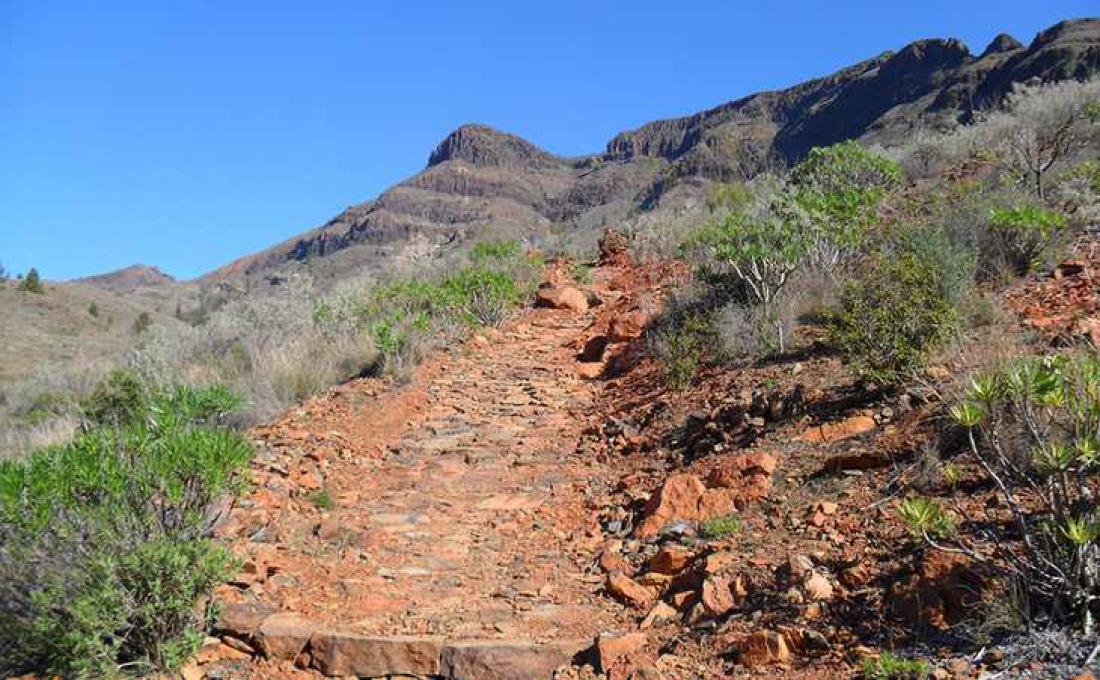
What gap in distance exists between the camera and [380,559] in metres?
4.99

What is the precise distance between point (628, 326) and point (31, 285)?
3286 cm

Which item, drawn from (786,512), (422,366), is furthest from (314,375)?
(786,512)

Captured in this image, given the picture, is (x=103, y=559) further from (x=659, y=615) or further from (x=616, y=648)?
(x=659, y=615)

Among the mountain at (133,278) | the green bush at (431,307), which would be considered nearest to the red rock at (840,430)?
the green bush at (431,307)

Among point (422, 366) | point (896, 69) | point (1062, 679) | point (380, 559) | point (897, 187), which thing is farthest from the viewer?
point (896, 69)

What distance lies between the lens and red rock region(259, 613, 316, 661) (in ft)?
12.7

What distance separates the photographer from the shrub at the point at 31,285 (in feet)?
109

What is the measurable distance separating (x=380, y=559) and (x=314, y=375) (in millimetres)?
4027

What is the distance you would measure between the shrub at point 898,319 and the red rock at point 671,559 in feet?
6.19

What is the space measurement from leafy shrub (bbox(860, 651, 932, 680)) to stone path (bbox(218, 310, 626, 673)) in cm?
141

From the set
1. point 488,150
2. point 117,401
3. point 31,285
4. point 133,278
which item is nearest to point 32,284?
point 31,285

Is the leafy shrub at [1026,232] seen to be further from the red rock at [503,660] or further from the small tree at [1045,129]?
the red rock at [503,660]

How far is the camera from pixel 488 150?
3925 inches

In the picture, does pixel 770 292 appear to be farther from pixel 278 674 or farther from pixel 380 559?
pixel 278 674
